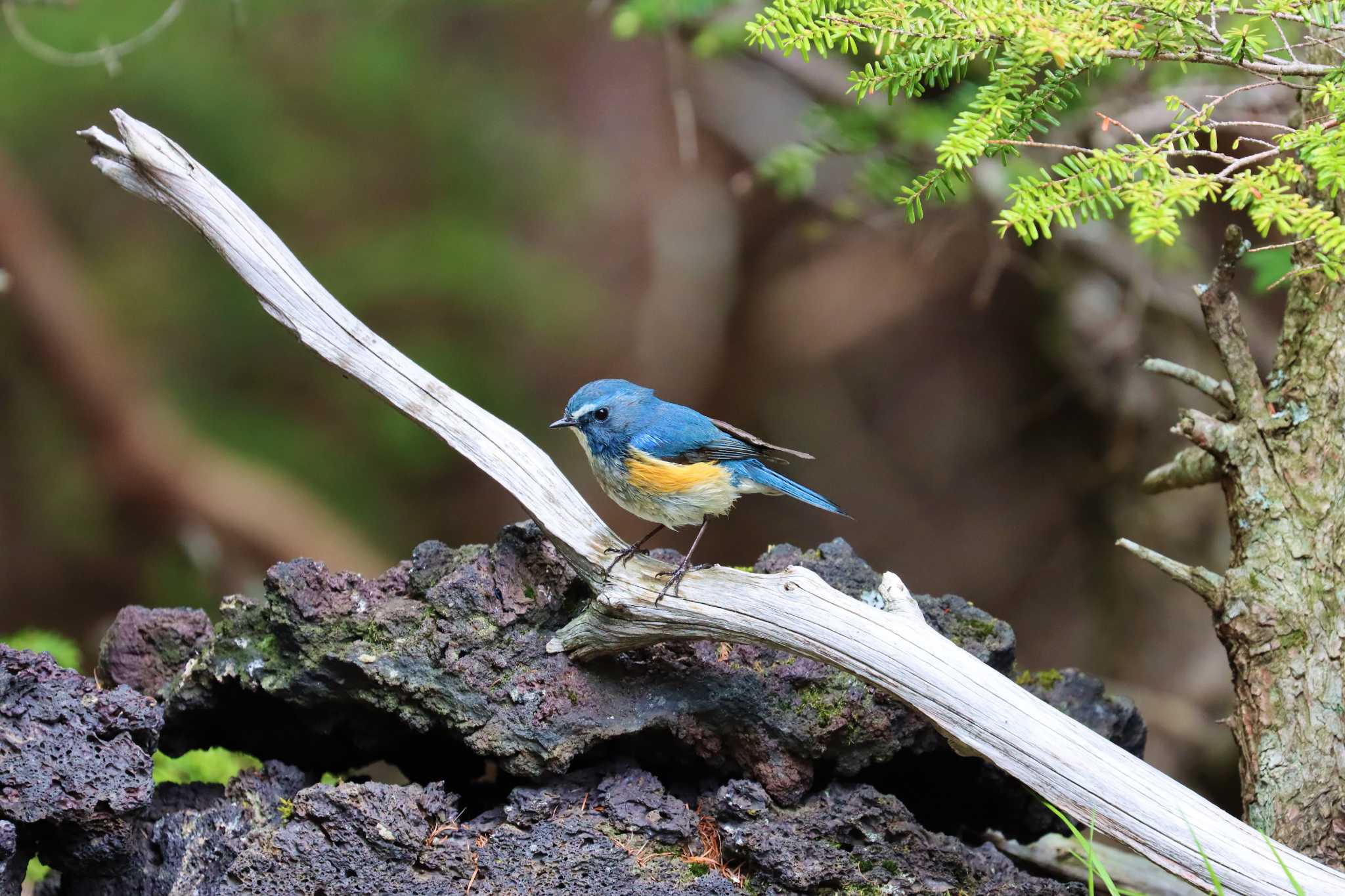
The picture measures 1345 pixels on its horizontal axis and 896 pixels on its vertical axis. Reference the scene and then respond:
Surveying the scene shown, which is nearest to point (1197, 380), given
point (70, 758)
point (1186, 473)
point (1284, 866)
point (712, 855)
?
point (1186, 473)

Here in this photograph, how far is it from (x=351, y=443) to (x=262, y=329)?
0.96 m

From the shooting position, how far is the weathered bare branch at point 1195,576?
3348 millimetres

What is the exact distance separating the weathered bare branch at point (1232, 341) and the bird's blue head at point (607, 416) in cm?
165

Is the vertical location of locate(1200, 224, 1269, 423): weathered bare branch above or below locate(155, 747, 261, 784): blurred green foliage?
above

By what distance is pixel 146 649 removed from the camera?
3.66 meters

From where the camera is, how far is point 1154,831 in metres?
2.80

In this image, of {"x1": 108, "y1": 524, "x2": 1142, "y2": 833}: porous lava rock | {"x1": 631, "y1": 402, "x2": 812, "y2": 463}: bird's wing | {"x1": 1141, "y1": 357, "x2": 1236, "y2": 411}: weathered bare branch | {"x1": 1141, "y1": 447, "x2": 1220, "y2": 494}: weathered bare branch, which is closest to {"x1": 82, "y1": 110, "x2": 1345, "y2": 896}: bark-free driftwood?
{"x1": 108, "y1": 524, "x2": 1142, "y2": 833}: porous lava rock

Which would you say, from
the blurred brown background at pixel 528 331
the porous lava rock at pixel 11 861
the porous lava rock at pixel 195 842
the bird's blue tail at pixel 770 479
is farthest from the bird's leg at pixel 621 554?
the blurred brown background at pixel 528 331

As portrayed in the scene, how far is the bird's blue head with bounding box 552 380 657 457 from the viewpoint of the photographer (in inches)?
131

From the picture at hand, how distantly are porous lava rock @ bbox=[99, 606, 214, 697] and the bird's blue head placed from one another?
1.40 metres

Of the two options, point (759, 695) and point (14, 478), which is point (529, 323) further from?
point (759, 695)

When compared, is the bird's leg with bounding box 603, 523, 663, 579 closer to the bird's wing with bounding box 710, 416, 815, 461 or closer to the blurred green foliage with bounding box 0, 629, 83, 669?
the bird's wing with bounding box 710, 416, 815, 461

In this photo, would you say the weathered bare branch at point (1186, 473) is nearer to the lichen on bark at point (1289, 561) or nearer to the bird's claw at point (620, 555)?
the lichen on bark at point (1289, 561)

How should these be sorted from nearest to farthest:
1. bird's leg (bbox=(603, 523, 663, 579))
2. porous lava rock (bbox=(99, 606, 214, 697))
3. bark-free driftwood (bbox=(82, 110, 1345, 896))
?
bark-free driftwood (bbox=(82, 110, 1345, 896)), bird's leg (bbox=(603, 523, 663, 579)), porous lava rock (bbox=(99, 606, 214, 697))
